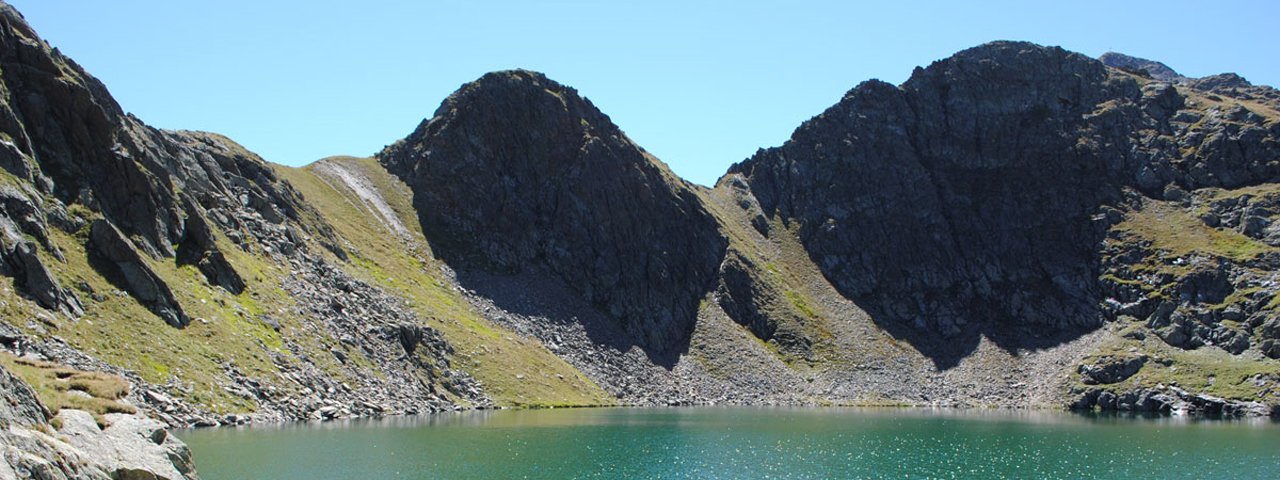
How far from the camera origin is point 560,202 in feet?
593

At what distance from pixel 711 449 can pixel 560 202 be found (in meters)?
110

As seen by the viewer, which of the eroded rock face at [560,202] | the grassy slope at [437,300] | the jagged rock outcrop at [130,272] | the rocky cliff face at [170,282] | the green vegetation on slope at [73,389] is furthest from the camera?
the eroded rock face at [560,202]

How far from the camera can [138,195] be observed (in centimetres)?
9169

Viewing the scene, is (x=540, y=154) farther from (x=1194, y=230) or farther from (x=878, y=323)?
(x=1194, y=230)

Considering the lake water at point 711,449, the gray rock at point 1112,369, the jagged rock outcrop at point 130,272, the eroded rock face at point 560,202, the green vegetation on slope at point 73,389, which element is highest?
the eroded rock face at point 560,202

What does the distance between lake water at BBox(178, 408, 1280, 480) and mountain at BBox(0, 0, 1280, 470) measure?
12.0 metres

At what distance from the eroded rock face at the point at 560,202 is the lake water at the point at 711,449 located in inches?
2447

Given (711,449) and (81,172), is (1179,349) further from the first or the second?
(81,172)

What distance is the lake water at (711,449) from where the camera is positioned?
58.3m

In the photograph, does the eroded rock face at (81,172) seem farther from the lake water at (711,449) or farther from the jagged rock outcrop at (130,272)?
the lake water at (711,449)

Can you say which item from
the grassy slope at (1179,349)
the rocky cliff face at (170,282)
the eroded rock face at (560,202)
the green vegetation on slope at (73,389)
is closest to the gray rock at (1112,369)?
the grassy slope at (1179,349)

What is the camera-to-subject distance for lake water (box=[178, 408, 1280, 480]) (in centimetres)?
5834

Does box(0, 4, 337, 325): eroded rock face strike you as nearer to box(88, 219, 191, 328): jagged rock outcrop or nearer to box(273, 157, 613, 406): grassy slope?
box(88, 219, 191, 328): jagged rock outcrop

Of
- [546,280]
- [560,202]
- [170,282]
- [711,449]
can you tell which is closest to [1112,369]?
[546,280]
